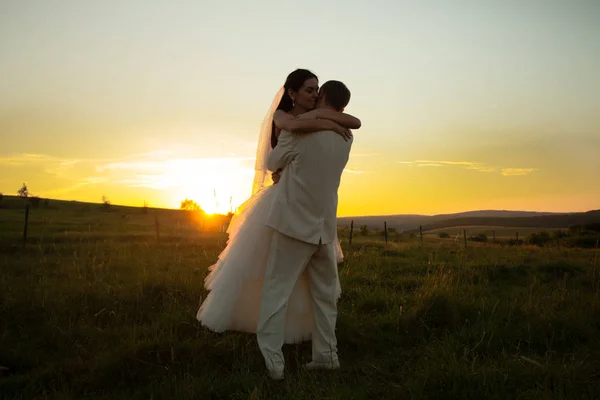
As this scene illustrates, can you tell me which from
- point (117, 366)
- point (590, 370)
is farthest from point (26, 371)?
point (590, 370)

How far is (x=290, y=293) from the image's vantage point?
3.95m

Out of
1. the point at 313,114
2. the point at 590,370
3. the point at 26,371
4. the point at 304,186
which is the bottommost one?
the point at 26,371

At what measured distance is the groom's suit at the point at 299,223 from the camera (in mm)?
3709

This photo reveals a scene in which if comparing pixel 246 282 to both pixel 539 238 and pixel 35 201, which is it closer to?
pixel 539 238

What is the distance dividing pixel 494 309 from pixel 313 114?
10.6 ft

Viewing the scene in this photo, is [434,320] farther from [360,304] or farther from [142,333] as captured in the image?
[142,333]

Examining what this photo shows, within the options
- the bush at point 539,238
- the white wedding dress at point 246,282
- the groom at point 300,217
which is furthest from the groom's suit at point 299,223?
the bush at point 539,238

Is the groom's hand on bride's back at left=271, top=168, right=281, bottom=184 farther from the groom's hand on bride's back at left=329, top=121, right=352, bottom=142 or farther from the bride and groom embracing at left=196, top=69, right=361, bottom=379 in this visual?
the groom's hand on bride's back at left=329, top=121, right=352, bottom=142

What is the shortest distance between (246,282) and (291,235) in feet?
2.60

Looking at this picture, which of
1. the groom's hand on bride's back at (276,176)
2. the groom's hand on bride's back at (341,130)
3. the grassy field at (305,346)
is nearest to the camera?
the grassy field at (305,346)

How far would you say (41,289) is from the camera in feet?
19.7

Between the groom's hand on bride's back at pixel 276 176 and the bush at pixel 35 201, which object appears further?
the bush at pixel 35 201

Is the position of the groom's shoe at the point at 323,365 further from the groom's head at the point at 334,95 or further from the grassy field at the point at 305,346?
the groom's head at the point at 334,95

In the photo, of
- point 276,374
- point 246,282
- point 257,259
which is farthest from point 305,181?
point 276,374
